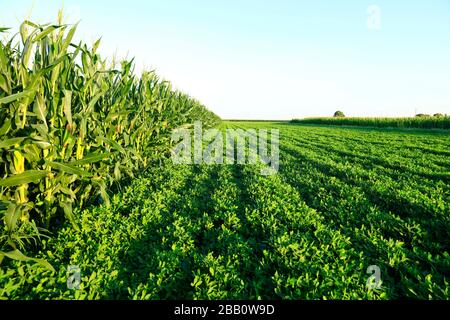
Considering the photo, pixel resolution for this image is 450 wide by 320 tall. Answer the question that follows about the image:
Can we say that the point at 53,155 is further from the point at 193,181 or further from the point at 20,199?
the point at 193,181

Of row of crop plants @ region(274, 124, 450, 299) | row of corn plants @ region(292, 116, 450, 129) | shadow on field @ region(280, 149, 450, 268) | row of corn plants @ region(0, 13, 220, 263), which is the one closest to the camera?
row of corn plants @ region(0, 13, 220, 263)

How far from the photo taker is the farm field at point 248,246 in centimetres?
263

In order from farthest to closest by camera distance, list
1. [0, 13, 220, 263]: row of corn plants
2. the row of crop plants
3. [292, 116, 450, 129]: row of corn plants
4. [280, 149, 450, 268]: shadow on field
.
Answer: [292, 116, 450, 129]: row of corn plants < [280, 149, 450, 268]: shadow on field < the row of crop plants < [0, 13, 220, 263]: row of corn plants

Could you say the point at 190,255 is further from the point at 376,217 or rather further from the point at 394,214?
the point at 394,214

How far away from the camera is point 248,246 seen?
11.3 ft

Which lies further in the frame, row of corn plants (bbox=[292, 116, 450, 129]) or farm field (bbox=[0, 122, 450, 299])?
row of corn plants (bbox=[292, 116, 450, 129])

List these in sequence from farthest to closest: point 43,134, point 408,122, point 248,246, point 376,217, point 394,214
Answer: point 408,122
point 394,214
point 376,217
point 248,246
point 43,134

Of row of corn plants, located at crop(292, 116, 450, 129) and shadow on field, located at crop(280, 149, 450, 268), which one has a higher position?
row of corn plants, located at crop(292, 116, 450, 129)

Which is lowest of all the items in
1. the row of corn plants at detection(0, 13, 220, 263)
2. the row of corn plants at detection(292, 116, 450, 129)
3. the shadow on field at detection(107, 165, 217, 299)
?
the shadow on field at detection(107, 165, 217, 299)

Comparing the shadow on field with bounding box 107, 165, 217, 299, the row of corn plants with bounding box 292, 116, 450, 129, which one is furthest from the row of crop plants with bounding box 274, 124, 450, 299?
the row of corn plants with bounding box 292, 116, 450, 129

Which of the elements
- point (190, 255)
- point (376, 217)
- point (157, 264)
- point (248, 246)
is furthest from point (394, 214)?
point (157, 264)

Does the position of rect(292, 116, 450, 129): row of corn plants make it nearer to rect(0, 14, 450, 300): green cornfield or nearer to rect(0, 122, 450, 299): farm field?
rect(0, 122, 450, 299): farm field

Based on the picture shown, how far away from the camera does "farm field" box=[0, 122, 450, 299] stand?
263 centimetres
